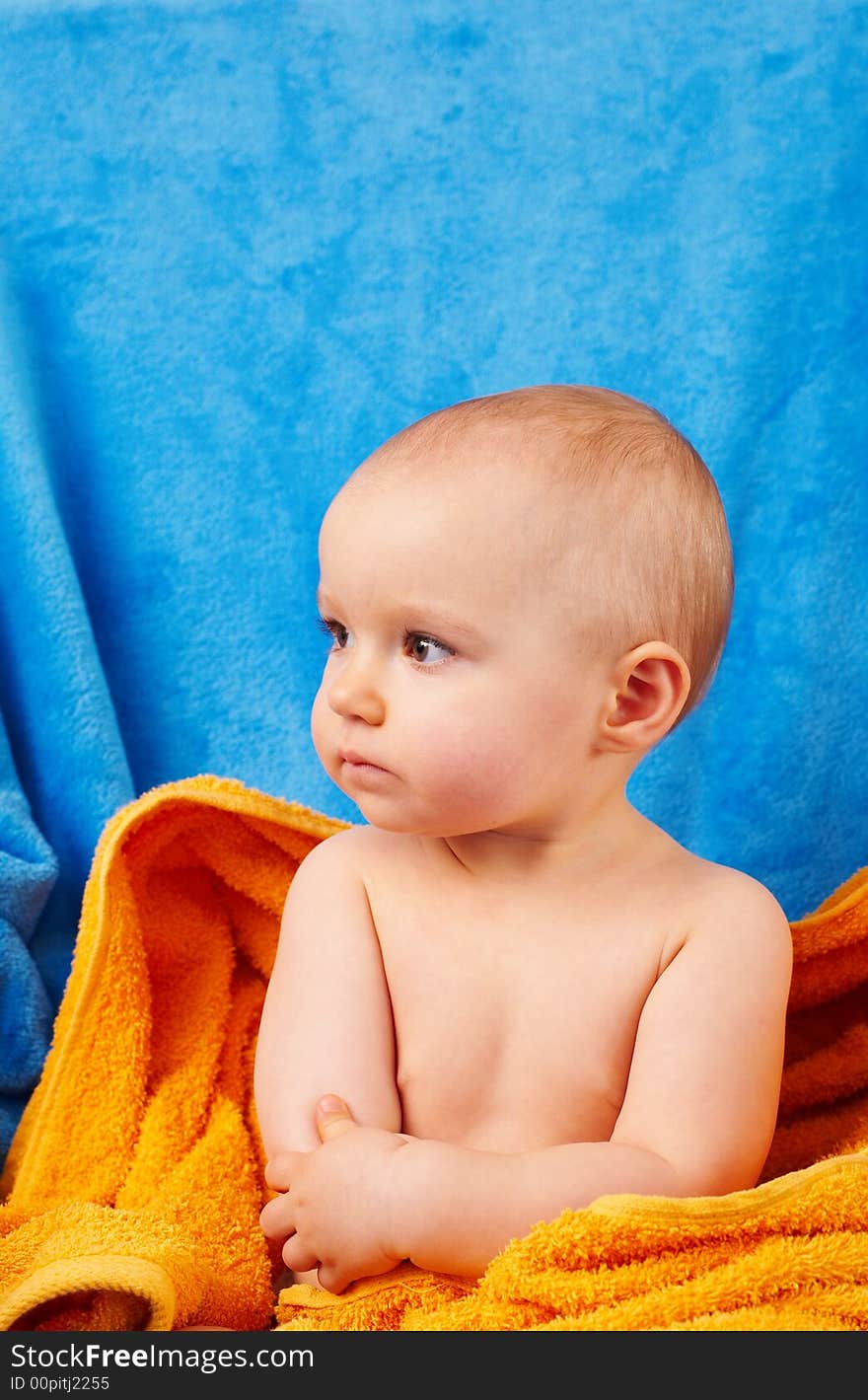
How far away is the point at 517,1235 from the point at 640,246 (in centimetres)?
107

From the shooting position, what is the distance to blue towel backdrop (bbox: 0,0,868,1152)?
5.02 feet

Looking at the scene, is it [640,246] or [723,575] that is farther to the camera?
[640,246]

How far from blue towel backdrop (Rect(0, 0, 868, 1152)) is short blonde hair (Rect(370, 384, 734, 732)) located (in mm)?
480

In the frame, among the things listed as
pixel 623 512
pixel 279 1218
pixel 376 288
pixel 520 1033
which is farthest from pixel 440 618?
pixel 376 288

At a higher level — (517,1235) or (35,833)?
(35,833)

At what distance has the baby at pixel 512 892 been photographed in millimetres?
975

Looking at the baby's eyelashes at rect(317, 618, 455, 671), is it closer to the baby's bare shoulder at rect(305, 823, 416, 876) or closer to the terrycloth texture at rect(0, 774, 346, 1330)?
the baby's bare shoulder at rect(305, 823, 416, 876)

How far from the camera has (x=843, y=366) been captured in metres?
1.53

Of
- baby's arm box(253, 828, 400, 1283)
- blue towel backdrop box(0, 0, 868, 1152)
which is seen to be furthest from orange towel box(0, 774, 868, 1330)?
blue towel backdrop box(0, 0, 868, 1152)

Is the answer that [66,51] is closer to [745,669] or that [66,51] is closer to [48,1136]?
[745,669]

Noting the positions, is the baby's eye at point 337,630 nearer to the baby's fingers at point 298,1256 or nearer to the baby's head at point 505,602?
the baby's head at point 505,602

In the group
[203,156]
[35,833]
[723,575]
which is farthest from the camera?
[203,156]

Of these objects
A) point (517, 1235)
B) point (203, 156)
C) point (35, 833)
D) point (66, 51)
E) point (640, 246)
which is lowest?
point (517, 1235)

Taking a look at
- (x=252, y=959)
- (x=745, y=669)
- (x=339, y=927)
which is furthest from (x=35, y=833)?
(x=745, y=669)
